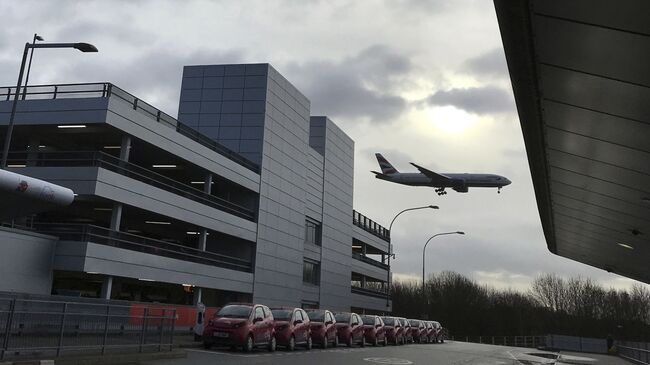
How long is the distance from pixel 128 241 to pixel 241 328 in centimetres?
1319

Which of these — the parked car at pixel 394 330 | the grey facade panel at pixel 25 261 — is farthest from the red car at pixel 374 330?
the grey facade panel at pixel 25 261

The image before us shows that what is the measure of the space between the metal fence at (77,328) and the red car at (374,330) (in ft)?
56.6

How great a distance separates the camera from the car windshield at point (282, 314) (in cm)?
2405

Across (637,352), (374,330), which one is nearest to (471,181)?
(374,330)

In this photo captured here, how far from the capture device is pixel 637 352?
29.2 meters

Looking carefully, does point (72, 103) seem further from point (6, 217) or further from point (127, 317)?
point (6, 217)

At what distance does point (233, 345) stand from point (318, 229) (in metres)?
38.3

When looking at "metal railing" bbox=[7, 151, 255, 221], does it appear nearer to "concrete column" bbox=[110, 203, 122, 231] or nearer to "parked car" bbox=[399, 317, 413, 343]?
"concrete column" bbox=[110, 203, 122, 231]

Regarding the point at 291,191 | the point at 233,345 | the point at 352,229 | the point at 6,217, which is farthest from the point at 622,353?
the point at 6,217

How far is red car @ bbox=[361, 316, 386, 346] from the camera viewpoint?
3353 cm

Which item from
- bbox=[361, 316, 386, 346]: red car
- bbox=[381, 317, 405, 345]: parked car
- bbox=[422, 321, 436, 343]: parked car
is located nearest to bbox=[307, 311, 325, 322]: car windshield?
bbox=[361, 316, 386, 346]: red car

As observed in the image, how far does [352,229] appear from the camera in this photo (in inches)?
2746

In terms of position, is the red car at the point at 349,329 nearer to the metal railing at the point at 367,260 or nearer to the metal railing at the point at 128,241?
the metal railing at the point at 128,241

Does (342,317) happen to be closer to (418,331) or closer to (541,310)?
(418,331)
